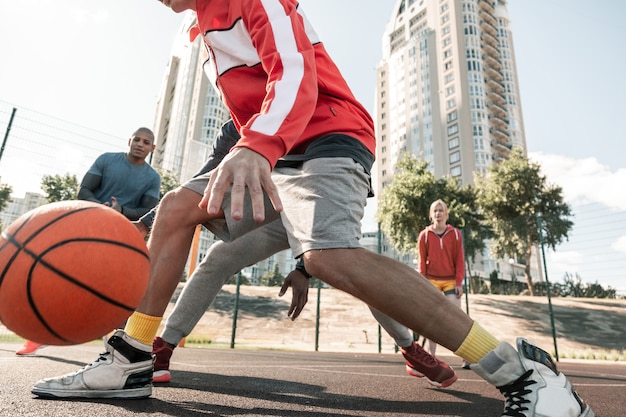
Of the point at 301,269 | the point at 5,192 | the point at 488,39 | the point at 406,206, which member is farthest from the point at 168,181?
the point at 488,39

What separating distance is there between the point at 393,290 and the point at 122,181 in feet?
11.7

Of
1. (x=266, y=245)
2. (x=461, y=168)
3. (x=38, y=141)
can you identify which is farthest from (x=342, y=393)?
(x=461, y=168)

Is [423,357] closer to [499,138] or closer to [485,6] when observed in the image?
[499,138]

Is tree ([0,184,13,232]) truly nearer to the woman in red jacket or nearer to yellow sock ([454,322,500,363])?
the woman in red jacket

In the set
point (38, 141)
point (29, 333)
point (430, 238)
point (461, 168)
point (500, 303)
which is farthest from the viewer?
point (461, 168)

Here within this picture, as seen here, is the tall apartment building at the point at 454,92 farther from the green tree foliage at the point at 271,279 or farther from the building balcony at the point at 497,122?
the green tree foliage at the point at 271,279

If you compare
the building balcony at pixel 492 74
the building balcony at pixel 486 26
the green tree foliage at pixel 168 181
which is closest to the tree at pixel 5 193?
the green tree foliage at pixel 168 181

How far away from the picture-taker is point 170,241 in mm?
2172

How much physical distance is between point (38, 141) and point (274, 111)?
27.2 feet

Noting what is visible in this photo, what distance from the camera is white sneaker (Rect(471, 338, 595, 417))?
1424mm

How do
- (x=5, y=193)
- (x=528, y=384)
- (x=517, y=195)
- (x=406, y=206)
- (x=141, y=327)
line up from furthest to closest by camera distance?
(x=517, y=195), (x=406, y=206), (x=5, y=193), (x=141, y=327), (x=528, y=384)

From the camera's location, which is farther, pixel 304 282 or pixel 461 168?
pixel 461 168

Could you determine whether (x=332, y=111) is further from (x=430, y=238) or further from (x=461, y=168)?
(x=461, y=168)

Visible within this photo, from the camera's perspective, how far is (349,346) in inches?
417
